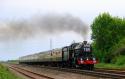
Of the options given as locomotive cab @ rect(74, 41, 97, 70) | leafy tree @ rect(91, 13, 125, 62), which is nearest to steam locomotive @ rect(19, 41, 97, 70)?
locomotive cab @ rect(74, 41, 97, 70)

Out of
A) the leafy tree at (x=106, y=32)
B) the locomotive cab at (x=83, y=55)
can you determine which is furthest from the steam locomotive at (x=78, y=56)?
the leafy tree at (x=106, y=32)

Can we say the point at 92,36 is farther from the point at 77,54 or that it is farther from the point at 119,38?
the point at 77,54

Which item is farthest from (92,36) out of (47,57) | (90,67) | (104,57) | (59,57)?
(90,67)

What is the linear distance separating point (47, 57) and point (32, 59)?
18105 millimetres

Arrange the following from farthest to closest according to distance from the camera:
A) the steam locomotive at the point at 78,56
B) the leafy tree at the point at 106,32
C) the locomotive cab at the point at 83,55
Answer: the leafy tree at the point at 106,32 → the steam locomotive at the point at 78,56 → the locomotive cab at the point at 83,55

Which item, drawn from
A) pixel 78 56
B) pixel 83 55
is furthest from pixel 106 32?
pixel 78 56

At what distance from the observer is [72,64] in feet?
142

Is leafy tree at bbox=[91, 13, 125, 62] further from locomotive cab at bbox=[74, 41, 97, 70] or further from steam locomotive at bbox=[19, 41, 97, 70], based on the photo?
locomotive cab at bbox=[74, 41, 97, 70]

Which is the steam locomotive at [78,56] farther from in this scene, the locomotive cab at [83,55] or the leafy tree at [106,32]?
the leafy tree at [106,32]

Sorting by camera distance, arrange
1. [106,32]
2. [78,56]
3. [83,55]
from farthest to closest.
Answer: [106,32]
[83,55]
[78,56]

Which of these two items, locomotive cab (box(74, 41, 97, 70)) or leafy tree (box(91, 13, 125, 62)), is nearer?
locomotive cab (box(74, 41, 97, 70))

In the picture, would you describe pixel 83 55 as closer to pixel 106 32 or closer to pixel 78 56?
pixel 78 56

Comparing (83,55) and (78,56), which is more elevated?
(83,55)

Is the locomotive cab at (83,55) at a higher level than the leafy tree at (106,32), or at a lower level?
lower
